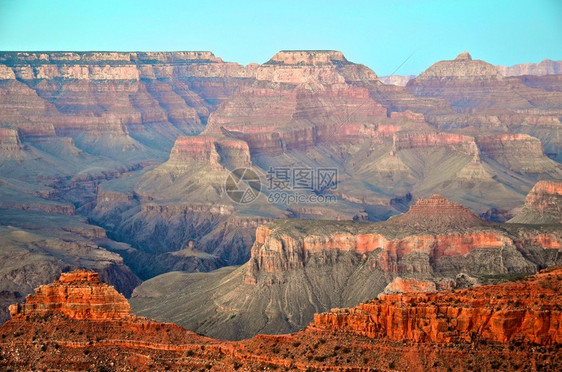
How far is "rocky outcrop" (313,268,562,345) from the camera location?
37594 millimetres

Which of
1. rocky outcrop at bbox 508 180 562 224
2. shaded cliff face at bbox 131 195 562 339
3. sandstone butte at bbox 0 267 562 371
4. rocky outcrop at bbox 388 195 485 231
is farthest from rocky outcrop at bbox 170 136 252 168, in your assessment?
sandstone butte at bbox 0 267 562 371

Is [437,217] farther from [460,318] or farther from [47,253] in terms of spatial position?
[460,318]

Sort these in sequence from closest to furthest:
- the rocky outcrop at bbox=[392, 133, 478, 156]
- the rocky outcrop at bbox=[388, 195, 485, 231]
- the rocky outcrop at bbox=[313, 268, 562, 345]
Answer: the rocky outcrop at bbox=[313, 268, 562, 345] → the rocky outcrop at bbox=[388, 195, 485, 231] → the rocky outcrop at bbox=[392, 133, 478, 156]

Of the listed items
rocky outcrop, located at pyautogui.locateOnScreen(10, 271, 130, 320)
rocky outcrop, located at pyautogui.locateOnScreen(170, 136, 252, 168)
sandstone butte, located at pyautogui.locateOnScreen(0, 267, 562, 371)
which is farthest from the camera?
rocky outcrop, located at pyautogui.locateOnScreen(170, 136, 252, 168)

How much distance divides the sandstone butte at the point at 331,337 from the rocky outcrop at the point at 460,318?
36mm

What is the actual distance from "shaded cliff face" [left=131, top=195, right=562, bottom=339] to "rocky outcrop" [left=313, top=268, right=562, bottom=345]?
40.2 meters

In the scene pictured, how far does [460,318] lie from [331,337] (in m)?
4.85

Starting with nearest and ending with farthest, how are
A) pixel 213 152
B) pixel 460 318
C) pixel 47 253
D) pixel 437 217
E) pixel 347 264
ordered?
pixel 460 318 → pixel 347 264 → pixel 437 217 → pixel 47 253 → pixel 213 152

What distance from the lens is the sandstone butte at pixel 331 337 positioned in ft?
122

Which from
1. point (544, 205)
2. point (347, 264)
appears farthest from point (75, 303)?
point (544, 205)

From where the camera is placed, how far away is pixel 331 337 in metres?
39.3

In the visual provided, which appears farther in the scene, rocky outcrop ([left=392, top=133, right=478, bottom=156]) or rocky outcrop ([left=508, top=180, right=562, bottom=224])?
rocky outcrop ([left=392, top=133, right=478, bottom=156])

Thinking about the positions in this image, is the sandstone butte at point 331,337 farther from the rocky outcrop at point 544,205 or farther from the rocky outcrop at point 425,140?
the rocky outcrop at point 425,140

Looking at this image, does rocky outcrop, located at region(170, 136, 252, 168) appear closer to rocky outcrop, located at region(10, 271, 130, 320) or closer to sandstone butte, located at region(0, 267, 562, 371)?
rocky outcrop, located at region(10, 271, 130, 320)
